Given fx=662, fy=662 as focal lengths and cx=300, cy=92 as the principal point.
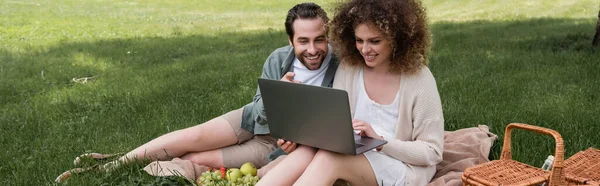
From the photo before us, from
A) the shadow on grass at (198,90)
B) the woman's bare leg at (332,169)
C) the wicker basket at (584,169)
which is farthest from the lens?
the shadow on grass at (198,90)

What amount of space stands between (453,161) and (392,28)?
3.88ft

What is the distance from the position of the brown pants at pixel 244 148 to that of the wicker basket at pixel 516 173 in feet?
5.00

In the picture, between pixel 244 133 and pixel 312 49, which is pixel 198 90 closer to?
pixel 244 133

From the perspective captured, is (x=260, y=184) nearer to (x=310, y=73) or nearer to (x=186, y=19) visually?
(x=310, y=73)

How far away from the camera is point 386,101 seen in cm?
363

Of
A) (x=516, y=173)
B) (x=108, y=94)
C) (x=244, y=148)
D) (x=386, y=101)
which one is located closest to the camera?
(x=516, y=173)

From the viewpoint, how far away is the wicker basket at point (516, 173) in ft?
9.75

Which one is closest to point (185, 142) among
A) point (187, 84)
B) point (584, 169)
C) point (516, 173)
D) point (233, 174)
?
point (233, 174)

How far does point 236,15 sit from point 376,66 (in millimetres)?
16250

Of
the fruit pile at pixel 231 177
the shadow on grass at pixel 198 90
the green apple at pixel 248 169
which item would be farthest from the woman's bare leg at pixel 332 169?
the shadow on grass at pixel 198 90

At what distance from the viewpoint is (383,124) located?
3637mm

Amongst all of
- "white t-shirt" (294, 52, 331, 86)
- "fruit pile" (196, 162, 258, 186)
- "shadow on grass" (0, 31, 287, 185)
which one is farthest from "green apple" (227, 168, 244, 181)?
"shadow on grass" (0, 31, 287, 185)

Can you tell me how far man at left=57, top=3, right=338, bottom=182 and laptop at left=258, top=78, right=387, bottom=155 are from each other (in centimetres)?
53

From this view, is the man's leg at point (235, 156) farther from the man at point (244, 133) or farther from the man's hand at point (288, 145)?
the man's hand at point (288, 145)
